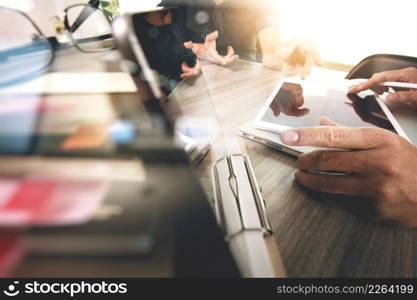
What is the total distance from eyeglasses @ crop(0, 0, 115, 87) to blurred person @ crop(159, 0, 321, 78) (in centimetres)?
27

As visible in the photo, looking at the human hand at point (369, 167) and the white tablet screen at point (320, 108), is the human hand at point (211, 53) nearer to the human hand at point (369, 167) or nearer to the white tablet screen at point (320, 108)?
the white tablet screen at point (320, 108)

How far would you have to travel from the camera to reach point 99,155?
26 cm

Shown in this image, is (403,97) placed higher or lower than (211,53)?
lower

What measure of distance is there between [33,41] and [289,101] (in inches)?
22.1

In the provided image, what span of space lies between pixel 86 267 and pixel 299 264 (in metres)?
0.24

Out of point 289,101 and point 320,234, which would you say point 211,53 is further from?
point 320,234

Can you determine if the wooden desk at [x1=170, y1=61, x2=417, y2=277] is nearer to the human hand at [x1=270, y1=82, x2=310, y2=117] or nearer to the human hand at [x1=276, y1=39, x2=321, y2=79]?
the human hand at [x1=270, y1=82, x2=310, y2=117]

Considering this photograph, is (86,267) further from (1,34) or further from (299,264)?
(1,34)

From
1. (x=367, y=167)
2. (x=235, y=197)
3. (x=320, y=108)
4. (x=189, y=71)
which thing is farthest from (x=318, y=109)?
(x=189, y=71)

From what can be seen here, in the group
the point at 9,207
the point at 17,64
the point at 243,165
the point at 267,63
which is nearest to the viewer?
the point at 9,207

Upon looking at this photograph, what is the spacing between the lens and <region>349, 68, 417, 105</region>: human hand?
566 mm

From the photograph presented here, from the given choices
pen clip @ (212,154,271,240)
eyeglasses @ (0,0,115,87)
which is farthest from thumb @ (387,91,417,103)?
eyeglasses @ (0,0,115,87)

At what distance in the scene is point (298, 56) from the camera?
880 millimetres

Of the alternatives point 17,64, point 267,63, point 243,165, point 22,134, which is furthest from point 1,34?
point 267,63
